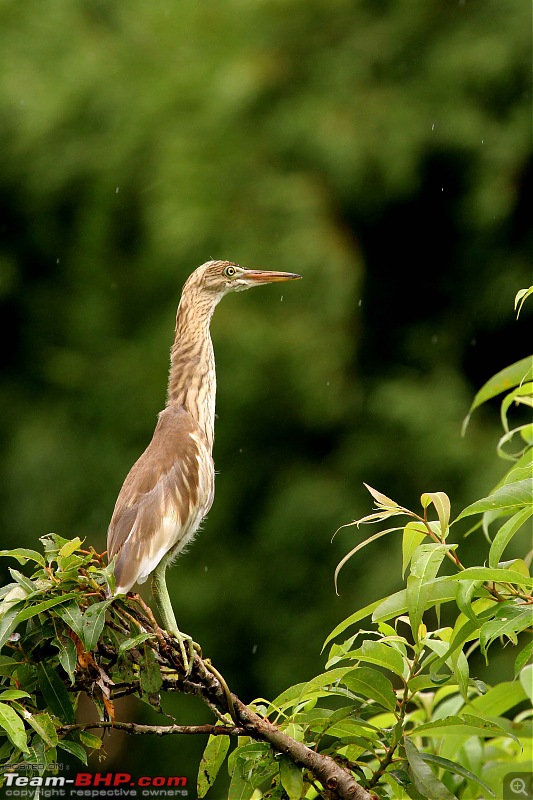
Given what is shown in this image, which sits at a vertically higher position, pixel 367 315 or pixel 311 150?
pixel 311 150

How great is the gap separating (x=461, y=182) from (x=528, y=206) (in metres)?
0.21

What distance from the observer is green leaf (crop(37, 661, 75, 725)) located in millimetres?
950

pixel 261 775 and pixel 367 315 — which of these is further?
pixel 367 315

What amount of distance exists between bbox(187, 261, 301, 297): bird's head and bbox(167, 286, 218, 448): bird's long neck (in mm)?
31

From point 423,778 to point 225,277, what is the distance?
0.89m

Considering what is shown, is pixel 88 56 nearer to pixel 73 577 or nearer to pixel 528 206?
pixel 528 206

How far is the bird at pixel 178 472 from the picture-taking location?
1.19 m

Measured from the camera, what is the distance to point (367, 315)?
10.6 ft

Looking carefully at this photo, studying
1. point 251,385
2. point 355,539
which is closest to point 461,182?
point 251,385

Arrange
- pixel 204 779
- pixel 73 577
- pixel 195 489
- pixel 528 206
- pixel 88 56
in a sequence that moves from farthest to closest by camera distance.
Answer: pixel 88 56, pixel 528 206, pixel 195 489, pixel 204 779, pixel 73 577

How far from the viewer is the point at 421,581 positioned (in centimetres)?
90

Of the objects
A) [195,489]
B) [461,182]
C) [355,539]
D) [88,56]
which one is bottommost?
[355,539]

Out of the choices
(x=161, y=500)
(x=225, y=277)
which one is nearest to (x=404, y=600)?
(x=161, y=500)

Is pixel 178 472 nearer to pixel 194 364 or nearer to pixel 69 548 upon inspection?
pixel 194 364
